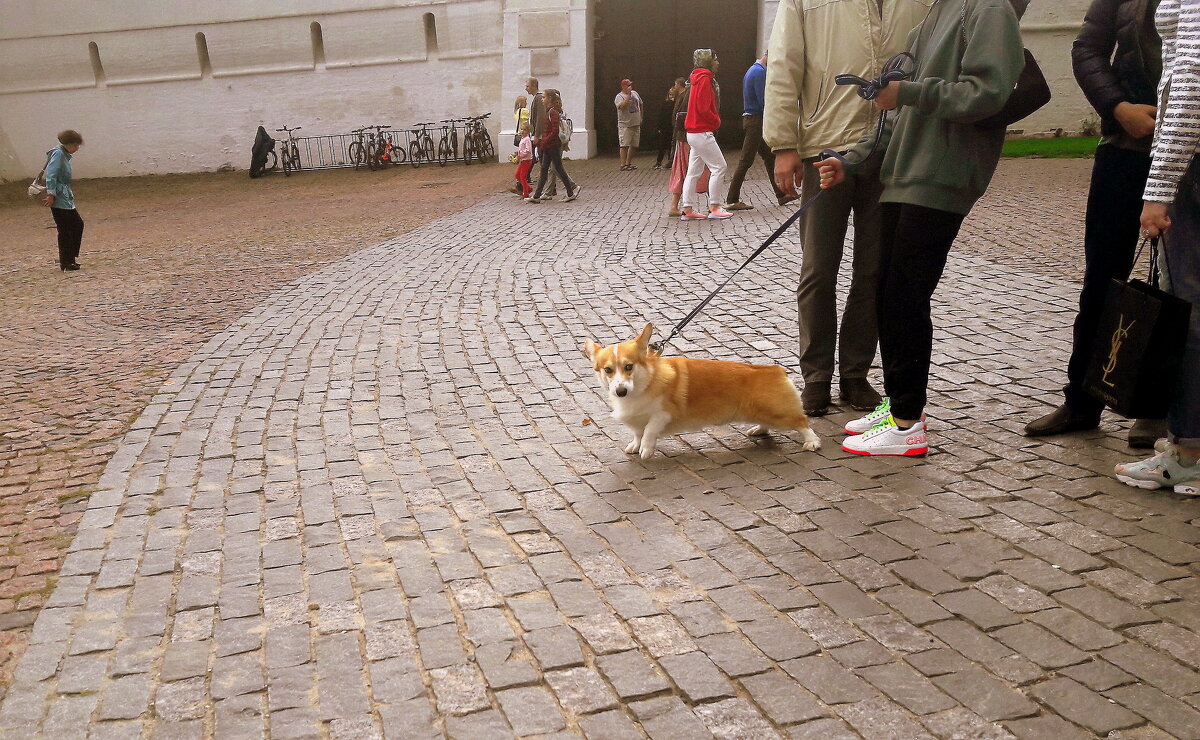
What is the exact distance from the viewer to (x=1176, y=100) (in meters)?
3.49

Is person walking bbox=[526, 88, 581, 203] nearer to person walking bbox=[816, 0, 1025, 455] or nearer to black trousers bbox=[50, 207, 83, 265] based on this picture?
black trousers bbox=[50, 207, 83, 265]

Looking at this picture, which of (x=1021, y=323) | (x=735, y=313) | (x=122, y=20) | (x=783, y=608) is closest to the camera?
(x=783, y=608)

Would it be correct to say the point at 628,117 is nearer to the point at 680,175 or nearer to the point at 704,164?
the point at 680,175

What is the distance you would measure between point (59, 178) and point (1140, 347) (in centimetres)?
1347

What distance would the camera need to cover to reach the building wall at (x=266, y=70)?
84.5 feet

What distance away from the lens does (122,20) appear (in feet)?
99.1

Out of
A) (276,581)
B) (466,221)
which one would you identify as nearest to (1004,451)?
(276,581)

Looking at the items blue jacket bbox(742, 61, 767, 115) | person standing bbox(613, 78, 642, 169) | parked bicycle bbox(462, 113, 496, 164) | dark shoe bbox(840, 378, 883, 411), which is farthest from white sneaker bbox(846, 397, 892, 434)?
parked bicycle bbox(462, 113, 496, 164)

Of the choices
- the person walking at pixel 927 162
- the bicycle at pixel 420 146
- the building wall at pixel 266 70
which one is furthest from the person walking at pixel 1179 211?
the bicycle at pixel 420 146

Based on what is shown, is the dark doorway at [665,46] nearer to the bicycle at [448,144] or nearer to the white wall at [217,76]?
the white wall at [217,76]

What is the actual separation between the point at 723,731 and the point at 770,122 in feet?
9.67

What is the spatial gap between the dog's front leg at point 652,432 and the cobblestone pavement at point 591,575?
0.29 ft

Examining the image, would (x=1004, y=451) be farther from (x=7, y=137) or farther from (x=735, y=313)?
(x=7, y=137)

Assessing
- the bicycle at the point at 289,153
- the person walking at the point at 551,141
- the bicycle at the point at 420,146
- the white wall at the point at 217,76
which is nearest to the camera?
the person walking at the point at 551,141
